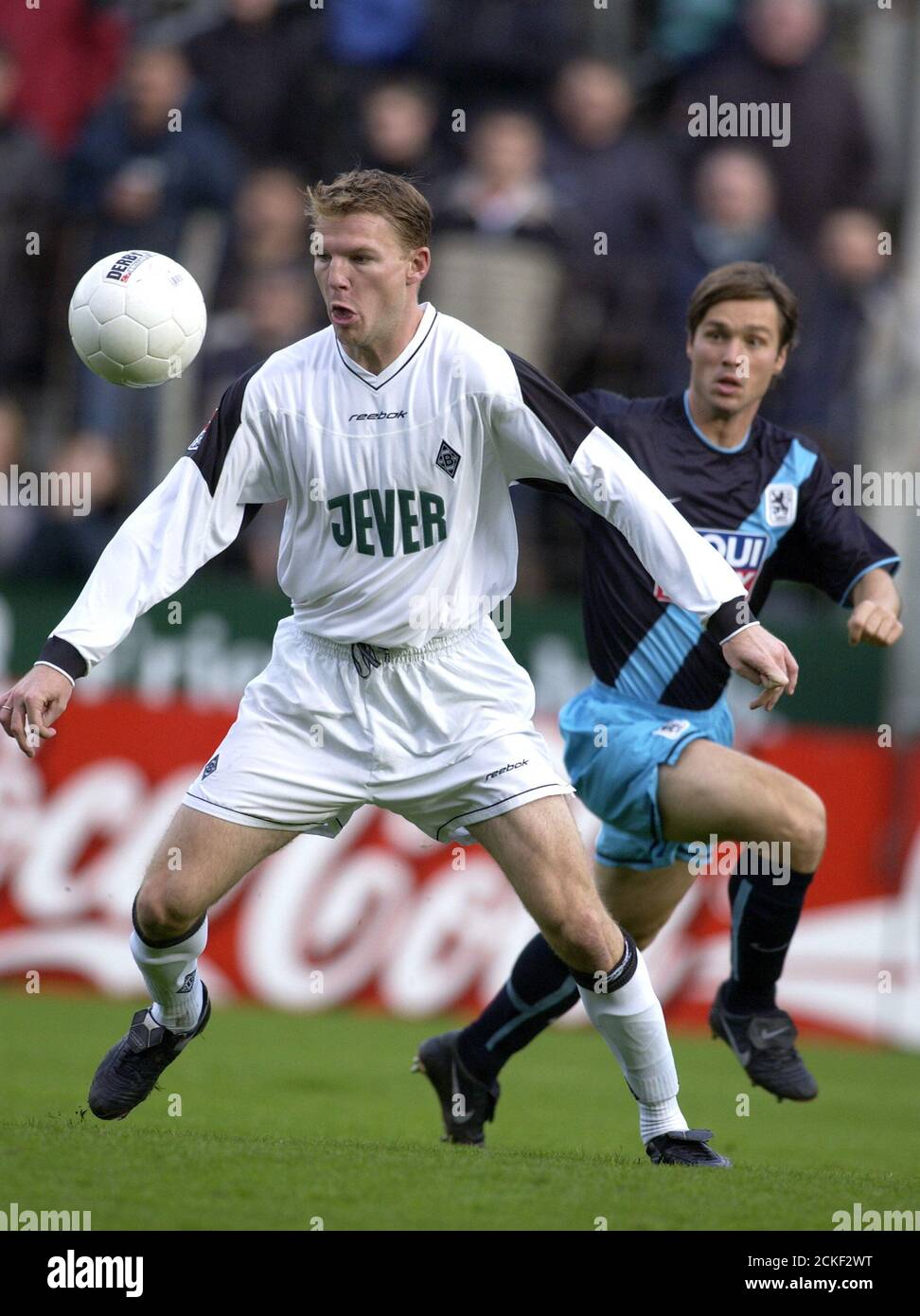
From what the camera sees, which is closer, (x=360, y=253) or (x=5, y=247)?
(x=360, y=253)

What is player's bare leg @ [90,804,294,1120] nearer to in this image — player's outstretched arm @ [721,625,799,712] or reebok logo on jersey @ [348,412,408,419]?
reebok logo on jersey @ [348,412,408,419]

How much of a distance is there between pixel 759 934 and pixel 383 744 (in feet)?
5.58

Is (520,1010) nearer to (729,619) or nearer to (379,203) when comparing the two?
(729,619)

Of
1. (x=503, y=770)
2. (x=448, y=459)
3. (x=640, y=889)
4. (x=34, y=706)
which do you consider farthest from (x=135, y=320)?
(x=640, y=889)

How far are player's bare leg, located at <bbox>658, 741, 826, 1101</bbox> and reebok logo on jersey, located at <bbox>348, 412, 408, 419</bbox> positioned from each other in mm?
1619

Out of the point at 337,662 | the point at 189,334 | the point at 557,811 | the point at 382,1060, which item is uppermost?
the point at 189,334

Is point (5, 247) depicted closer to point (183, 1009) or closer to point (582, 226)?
point (582, 226)

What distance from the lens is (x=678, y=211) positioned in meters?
12.4

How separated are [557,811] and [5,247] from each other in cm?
839

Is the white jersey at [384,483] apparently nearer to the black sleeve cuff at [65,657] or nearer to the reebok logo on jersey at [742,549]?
the black sleeve cuff at [65,657]

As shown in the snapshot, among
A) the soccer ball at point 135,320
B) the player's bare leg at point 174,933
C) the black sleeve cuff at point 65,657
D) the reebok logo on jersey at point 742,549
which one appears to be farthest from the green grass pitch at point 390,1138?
the soccer ball at point 135,320

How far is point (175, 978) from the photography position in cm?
609

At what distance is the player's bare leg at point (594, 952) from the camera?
576cm
